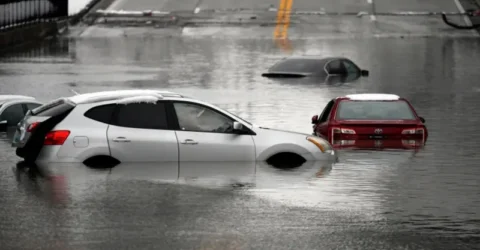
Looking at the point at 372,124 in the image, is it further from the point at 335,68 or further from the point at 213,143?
the point at 335,68

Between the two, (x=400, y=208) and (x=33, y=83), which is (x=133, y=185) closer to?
(x=400, y=208)

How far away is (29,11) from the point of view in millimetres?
71000

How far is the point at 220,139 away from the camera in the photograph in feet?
65.1

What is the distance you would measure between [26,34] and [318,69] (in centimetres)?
2031

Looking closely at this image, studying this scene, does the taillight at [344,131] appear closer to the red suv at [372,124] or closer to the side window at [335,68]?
the red suv at [372,124]

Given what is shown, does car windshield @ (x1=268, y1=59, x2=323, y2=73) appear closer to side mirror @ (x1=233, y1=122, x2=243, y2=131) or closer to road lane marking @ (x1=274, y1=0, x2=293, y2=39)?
road lane marking @ (x1=274, y1=0, x2=293, y2=39)

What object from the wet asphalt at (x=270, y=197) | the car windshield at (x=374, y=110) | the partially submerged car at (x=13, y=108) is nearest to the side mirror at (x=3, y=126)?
the partially submerged car at (x=13, y=108)

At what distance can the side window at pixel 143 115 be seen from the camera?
1959 cm

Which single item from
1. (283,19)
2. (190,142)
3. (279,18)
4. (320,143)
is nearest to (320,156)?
(320,143)

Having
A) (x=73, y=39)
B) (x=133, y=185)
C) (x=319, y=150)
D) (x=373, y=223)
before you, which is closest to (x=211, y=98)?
(x=319, y=150)

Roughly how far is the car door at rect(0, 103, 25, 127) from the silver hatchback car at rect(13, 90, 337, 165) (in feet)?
26.9

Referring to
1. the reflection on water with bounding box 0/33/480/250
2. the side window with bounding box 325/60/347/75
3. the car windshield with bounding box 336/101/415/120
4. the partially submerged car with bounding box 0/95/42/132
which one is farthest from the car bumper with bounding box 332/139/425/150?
the side window with bounding box 325/60/347/75

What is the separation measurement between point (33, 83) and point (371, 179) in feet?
97.0

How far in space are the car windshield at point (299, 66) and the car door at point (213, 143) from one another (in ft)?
109
